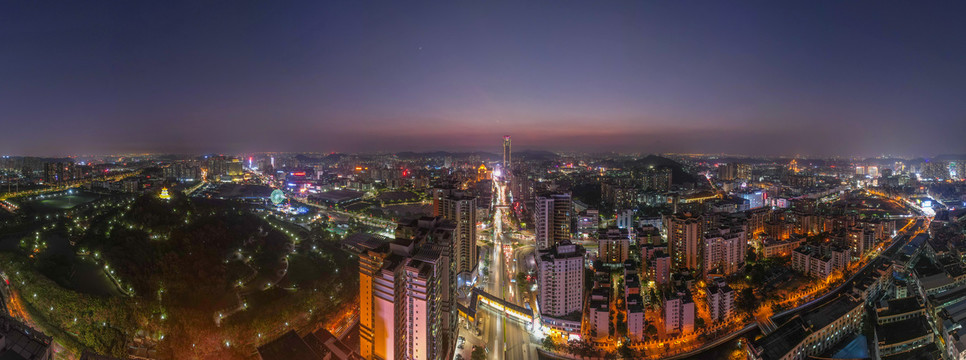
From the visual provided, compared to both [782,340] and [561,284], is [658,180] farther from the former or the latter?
[782,340]

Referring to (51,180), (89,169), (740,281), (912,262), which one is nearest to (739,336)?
(740,281)

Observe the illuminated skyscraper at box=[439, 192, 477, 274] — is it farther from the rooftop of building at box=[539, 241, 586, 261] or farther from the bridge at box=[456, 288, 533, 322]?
the rooftop of building at box=[539, 241, 586, 261]

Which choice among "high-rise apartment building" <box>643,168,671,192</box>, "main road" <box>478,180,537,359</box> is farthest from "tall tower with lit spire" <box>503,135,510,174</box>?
"main road" <box>478,180,537,359</box>

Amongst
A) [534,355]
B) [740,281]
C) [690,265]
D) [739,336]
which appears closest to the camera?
[534,355]

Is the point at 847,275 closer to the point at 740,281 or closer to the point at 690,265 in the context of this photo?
the point at 740,281

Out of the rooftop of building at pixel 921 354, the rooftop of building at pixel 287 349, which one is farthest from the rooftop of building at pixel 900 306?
the rooftop of building at pixel 287 349
